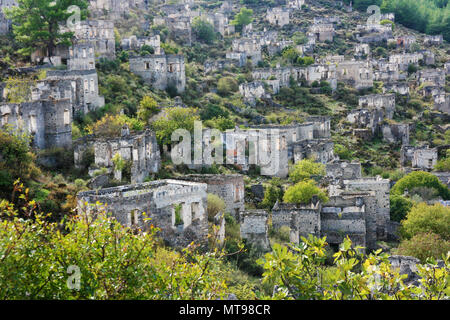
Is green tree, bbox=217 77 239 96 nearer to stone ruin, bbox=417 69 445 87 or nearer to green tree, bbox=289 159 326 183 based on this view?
green tree, bbox=289 159 326 183

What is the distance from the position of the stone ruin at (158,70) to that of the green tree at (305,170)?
13247mm

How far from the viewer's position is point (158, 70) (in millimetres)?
47688

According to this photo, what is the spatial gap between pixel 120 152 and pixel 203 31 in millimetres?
47716

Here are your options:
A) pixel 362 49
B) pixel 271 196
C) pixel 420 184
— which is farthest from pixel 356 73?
pixel 271 196

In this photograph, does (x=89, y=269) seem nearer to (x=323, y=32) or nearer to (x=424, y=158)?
(x=424, y=158)

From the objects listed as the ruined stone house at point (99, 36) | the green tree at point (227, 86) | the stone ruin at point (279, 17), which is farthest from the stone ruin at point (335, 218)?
the stone ruin at point (279, 17)

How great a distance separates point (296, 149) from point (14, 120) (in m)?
21.8

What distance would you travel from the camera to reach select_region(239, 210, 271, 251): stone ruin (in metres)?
26.0

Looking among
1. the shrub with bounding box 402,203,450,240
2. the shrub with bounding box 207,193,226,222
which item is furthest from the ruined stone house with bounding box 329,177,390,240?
the shrub with bounding box 207,193,226,222

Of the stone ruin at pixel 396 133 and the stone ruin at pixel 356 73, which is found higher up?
the stone ruin at pixel 356 73

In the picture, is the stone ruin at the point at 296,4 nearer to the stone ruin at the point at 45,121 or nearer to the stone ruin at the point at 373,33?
the stone ruin at the point at 373,33

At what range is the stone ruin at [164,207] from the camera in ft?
68.7

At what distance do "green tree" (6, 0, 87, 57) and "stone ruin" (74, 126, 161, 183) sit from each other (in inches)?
596

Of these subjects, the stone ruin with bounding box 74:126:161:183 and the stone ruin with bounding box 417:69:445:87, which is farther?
the stone ruin with bounding box 417:69:445:87
